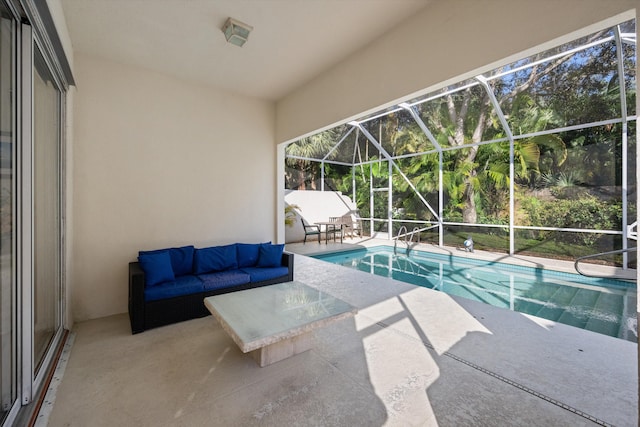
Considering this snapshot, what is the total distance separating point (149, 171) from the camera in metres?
3.73

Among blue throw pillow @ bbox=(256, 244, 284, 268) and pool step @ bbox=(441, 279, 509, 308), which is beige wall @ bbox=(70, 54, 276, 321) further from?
pool step @ bbox=(441, 279, 509, 308)

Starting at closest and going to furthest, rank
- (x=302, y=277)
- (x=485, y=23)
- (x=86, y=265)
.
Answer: (x=485, y=23)
(x=86, y=265)
(x=302, y=277)

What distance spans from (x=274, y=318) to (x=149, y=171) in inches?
111

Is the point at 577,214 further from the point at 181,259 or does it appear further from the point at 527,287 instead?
the point at 181,259

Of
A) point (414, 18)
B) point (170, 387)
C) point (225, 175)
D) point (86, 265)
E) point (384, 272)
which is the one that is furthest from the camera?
point (384, 272)

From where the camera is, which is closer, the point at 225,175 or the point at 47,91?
the point at 47,91

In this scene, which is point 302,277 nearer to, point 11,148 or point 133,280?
point 133,280

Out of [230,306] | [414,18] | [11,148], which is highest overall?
[414,18]

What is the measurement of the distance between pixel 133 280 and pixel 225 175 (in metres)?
2.09

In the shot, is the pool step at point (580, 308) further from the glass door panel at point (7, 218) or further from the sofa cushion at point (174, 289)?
the glass door panel at point (7, 218)

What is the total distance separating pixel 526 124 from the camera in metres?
6.36

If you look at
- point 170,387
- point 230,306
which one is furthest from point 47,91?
point 170,387

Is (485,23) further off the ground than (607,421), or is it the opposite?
(485,23)

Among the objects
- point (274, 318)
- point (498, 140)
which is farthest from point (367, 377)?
point (498, 140)
